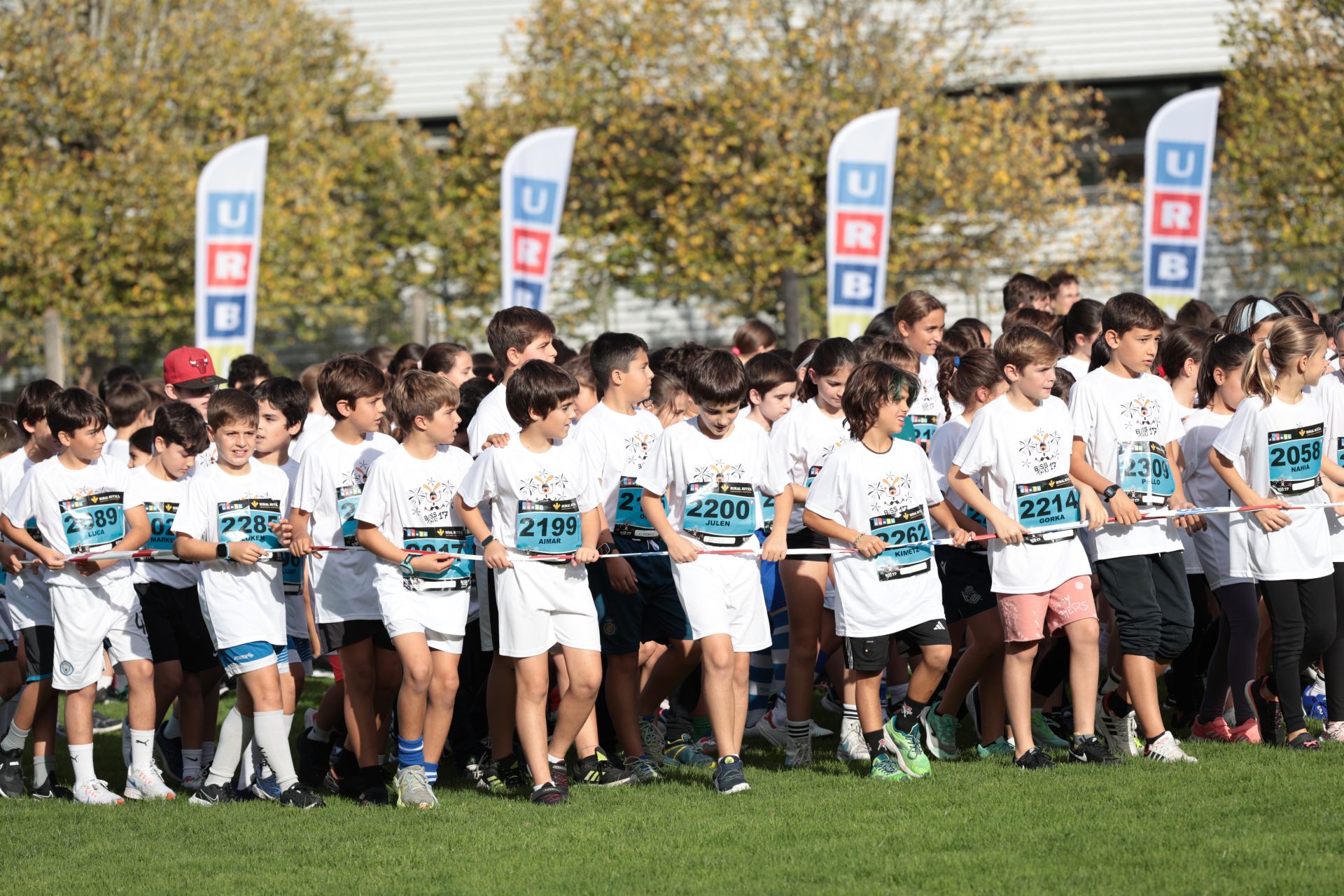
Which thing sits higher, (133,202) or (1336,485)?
(133,202)

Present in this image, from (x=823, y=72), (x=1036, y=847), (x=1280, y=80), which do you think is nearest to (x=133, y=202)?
(x=823, y=72)

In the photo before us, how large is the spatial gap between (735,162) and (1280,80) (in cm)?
729

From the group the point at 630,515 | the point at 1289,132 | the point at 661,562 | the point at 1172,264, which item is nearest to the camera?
the point at 661,562

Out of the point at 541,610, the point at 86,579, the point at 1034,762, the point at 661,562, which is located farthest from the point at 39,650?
the point at 1034,762

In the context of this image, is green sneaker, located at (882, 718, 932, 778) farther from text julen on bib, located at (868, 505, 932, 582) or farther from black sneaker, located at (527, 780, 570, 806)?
Answer: black sneaker, located at (527, 780, 570, 806)

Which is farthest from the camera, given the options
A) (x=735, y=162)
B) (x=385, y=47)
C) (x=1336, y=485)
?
(x=385, y=47)

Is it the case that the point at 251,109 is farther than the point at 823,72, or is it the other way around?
the point at 251,109

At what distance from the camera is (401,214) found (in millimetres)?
25078

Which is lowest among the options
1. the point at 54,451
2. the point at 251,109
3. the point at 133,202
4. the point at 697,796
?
the point at 697,796

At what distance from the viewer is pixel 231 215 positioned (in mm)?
16344

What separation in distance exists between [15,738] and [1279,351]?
6315mm

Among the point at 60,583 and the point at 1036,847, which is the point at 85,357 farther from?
the point at 1036,847

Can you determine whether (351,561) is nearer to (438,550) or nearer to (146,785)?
(438,550)

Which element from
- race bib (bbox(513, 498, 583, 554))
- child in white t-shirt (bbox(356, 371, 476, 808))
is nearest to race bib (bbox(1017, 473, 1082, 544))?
race bib (bbox(513, 498, 583, 554))
